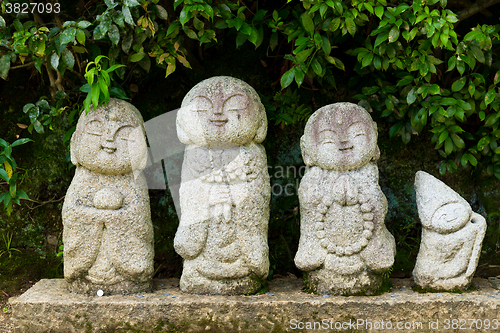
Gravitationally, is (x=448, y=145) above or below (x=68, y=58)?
below

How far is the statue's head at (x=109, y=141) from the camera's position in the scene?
385cm

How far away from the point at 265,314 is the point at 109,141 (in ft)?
5.65

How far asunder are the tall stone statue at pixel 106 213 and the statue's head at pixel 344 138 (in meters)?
1.39

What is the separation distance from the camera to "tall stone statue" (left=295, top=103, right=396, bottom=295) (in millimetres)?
3773


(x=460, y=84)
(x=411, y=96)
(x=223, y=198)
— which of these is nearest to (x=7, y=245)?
(x=223, y=198)

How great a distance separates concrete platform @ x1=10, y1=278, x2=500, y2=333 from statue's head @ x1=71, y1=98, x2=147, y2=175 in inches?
39.5

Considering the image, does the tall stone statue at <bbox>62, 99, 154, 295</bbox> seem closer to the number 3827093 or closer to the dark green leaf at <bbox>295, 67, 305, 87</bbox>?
the number 3827093

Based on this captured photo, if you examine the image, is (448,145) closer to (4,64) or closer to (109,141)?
(109,141)

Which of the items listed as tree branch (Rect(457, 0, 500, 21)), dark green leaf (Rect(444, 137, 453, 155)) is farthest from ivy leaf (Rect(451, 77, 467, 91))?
tree branch (Rect(457, 0, 500, 21))

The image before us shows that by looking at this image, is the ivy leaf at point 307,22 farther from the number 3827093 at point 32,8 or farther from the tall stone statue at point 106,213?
the number 3827093 at point 32,8

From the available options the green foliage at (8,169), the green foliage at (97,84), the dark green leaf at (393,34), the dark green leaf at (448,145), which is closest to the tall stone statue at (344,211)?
the dark green leaf at (393,34)

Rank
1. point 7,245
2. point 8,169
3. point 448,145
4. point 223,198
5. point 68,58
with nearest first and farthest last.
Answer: point 223,198
point 68,58
point 8,169
point 448,145
point 7,245

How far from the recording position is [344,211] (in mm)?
3793

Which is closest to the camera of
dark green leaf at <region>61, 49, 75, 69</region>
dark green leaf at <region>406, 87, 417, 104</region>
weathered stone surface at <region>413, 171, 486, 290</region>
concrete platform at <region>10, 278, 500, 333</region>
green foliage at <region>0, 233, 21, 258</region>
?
concrete platform at <region>10, 278, 500, 333</region>
